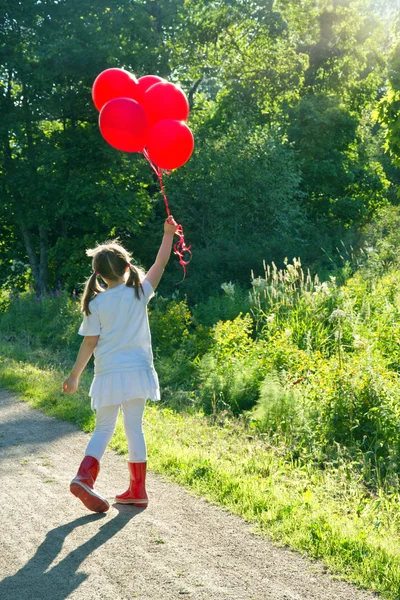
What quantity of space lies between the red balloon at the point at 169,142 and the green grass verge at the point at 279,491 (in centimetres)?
245

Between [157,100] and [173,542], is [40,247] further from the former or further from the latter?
[173,542]

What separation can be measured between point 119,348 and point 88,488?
38.1 inches

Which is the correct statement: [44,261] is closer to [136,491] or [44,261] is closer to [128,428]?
[128,428]

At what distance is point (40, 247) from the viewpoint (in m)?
21.3

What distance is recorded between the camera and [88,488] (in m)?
5.04

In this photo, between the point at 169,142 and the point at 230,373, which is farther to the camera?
the point at 230,373

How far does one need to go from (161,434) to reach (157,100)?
3.21m

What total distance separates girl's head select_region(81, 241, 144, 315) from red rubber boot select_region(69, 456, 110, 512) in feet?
3.50

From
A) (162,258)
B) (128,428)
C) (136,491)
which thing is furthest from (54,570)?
(162,258)

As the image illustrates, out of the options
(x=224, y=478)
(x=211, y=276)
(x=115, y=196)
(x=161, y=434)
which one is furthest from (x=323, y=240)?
(x=224, y=478)

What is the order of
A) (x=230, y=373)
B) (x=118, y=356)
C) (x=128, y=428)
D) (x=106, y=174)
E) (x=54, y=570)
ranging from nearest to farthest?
1. (x=54, y=570)
2. (x=118, y=356)
3. (x=128, y=428)
4. (x=230, y=373)
5. (x=106, y=174)

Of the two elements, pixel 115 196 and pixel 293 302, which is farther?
pixel 115 196

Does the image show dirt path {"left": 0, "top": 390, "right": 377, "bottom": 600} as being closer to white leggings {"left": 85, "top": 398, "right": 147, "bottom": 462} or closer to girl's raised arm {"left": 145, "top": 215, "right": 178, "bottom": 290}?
white leggings {"left": 85, "top": 398, "right": 147, "bottom": 462}

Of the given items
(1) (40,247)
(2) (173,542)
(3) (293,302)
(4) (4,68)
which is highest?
(4) (4,68)
